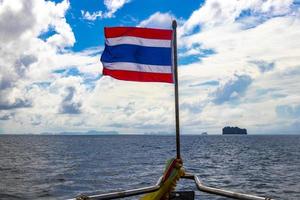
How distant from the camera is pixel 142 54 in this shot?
33.7 feet

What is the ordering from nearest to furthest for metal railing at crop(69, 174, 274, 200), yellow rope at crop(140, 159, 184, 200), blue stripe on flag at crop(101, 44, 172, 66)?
metal railing at crop(69, 174, 274, 200) < yellow rope at crop(140, 159, 184, 200) < blue stripe on flag at crop(101, 44, 172, 66)

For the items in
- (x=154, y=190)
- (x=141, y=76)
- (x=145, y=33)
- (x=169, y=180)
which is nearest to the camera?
(x=169, y=180)

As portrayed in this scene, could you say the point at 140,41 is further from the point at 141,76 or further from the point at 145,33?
the point at 141,76

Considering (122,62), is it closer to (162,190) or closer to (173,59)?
(173,59)

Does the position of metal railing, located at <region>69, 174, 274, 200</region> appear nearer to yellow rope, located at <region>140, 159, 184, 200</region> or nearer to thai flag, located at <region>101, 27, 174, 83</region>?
yellow rope, located at <region>140, 159, 184, 200</region>

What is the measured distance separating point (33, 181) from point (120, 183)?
10310 millimetres

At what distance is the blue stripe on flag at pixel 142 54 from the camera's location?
1016 cm

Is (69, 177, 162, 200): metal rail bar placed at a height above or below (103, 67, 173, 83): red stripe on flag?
below

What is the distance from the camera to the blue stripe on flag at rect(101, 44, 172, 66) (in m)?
10.2

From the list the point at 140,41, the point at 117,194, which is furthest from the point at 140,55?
the point at 117,194

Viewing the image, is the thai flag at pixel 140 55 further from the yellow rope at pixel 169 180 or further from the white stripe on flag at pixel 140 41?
the yellow rope at pixel 169 180

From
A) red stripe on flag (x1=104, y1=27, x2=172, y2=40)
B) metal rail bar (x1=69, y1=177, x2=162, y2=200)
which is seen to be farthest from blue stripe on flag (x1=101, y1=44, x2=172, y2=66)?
metal rail bar (x1=69, y1=177, x2=162, y2=200)

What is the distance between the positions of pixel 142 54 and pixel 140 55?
68 millimetres

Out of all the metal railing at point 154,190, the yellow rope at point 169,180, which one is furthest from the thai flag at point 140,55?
the metal railing at point 154,190
